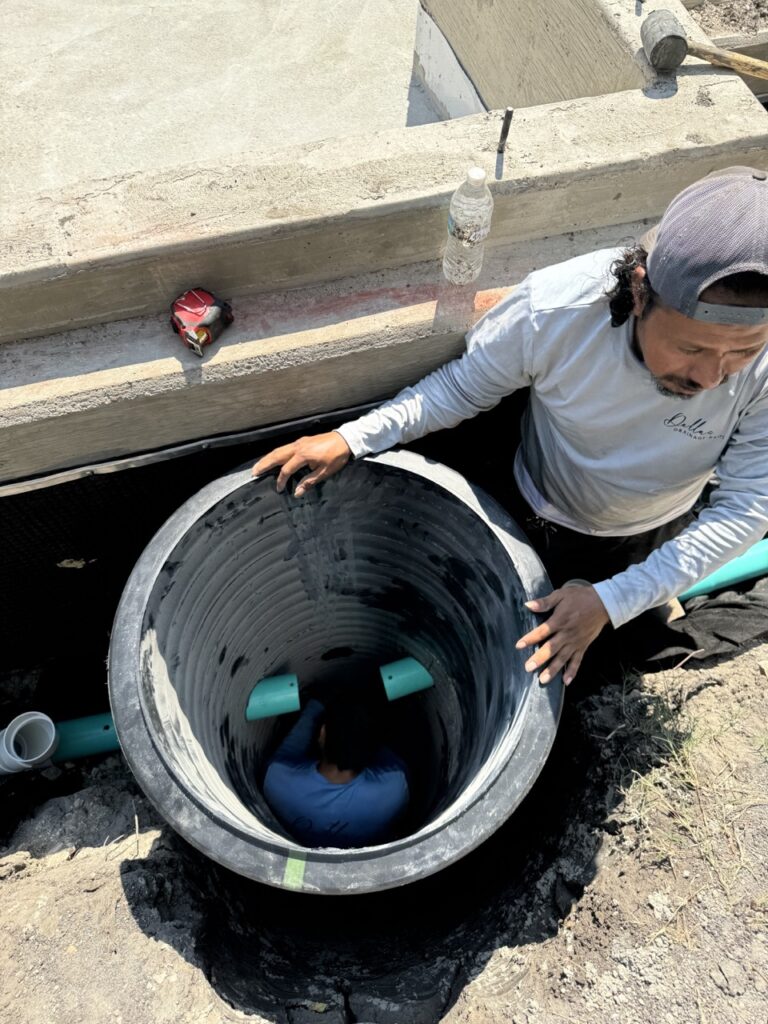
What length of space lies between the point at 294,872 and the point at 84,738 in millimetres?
1751

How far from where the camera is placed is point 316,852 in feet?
7.11

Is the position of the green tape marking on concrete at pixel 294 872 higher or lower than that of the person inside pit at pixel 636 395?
lower

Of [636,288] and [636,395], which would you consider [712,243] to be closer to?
[636,288]

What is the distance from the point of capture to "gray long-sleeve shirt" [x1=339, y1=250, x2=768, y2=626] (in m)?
2.26

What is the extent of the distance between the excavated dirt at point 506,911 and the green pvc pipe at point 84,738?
1.03 feet

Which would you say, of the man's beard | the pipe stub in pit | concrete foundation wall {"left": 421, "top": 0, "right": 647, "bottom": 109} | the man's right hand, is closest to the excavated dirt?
the pipe stub in pit

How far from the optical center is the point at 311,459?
257 cm

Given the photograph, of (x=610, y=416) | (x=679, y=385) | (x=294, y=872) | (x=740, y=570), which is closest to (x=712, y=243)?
(x=679, y=385)

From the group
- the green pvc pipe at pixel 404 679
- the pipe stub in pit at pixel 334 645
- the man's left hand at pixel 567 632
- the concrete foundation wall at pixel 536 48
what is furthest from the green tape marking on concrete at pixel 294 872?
the concrete foundation wall at pixel 536 48

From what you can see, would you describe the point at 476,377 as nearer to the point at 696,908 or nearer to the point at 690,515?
the point at 690,515

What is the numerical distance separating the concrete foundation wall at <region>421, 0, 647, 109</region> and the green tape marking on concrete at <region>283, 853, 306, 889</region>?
3.09 m

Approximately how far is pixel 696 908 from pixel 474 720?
98cm

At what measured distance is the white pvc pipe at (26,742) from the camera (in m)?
3.15

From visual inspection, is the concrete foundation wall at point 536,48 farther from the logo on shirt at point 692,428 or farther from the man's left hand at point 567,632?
the man's left hand at point 567,632
